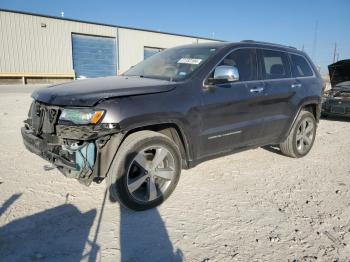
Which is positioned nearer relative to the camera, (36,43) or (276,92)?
(276,92)

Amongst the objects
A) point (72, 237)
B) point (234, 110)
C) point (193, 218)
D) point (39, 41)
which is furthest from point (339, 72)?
point (39, 41)

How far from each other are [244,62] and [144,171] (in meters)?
2.19

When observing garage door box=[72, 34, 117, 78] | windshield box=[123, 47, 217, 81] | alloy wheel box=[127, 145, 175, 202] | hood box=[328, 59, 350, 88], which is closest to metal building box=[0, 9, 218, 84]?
garage door box=[72, 34, 117, 78]

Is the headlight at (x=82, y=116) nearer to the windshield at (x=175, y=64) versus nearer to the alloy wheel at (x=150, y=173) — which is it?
the alloy wheel at (x=150, y=173)

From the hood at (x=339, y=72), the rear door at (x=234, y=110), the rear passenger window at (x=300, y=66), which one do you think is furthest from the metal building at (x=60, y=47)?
the rear door at (x=234, y=110)

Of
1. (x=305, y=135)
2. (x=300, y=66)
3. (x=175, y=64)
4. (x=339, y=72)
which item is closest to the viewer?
(x=175, y=64)

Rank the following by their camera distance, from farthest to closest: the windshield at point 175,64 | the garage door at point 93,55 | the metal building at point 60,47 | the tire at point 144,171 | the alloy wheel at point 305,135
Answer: the garage door at point 93,55, the metal building at point 60,47, the alloy wheel at point 305,135, the windshield at point 175,64, the tire at point 144,171

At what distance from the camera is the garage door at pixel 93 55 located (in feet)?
72.7

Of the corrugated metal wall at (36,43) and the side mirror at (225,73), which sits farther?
the corrugated metal wall at (36,43)

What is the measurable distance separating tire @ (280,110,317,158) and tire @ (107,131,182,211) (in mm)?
2599

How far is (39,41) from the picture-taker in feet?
67.0

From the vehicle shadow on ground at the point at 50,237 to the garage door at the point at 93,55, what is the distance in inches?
797

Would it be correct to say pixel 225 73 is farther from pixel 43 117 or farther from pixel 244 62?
pixel 43 117

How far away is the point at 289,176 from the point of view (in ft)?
15.4
